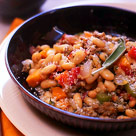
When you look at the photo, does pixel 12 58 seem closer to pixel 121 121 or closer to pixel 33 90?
pixel 33 90

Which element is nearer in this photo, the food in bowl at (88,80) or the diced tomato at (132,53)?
the food in bowl at (88,80)

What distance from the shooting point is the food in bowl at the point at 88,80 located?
4.65 ft

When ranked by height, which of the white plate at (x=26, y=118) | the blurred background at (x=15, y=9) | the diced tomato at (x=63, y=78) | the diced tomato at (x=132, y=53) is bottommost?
the white plate at (x=26, y=118)

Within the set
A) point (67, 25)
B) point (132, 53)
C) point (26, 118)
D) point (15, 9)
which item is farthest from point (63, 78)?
point (15, 9)

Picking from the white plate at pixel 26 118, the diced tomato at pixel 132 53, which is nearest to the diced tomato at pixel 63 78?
the white plate at pixel 26 118

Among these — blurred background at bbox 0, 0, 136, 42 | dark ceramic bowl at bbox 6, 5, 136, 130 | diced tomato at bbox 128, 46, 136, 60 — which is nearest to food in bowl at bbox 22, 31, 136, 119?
diced tomato at bbox 128, 46, 136, 60

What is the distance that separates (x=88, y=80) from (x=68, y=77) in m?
0.14

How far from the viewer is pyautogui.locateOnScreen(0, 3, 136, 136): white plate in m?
1.32

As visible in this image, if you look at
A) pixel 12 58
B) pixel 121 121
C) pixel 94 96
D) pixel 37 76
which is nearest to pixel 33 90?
pixel 37 76

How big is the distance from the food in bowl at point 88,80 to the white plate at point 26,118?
0.11 meters

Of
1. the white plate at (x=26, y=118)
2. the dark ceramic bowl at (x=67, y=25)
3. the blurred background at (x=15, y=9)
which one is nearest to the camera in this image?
the white plate at (x=26, y=118)

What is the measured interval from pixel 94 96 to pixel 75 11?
1.01m

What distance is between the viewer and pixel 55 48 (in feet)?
5.72

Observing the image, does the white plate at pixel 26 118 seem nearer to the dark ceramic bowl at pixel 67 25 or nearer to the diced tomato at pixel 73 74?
the dark ceramic bowl at pixel 67 25
